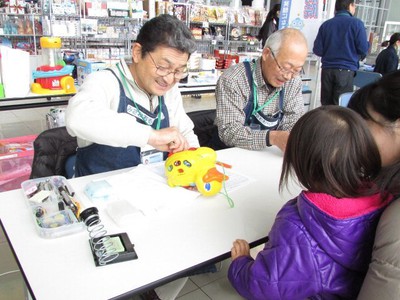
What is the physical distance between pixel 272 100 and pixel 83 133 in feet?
3.85

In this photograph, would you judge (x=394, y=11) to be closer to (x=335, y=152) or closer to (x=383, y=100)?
(x=383, y=100)

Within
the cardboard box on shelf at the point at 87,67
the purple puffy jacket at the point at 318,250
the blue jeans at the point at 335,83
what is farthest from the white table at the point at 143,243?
the blue jeans at the point at 335,83

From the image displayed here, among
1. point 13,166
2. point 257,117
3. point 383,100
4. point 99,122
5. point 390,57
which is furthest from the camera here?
point 390,57

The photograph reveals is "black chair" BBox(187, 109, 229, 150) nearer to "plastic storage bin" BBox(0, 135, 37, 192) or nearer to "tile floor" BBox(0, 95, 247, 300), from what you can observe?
"tile floor" BBox(0, 95, 247, 300)

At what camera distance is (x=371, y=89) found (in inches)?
45.9

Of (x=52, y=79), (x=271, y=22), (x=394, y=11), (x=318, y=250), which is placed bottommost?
(x=318, y=250)

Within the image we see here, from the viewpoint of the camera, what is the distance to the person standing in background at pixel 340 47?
448cm

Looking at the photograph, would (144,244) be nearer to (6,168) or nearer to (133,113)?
(133,113)

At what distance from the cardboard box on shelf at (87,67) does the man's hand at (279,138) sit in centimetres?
167

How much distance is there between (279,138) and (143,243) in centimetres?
100

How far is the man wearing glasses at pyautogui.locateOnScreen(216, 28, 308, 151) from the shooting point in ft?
6.14

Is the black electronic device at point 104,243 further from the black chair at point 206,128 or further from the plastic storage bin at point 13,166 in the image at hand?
the plastic storage bin at point 13,166

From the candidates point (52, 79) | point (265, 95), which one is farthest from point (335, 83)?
point (52, 79)

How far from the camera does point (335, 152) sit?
2.84 feet
